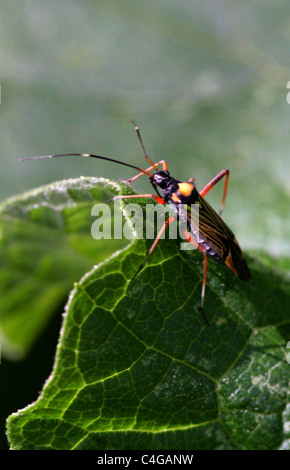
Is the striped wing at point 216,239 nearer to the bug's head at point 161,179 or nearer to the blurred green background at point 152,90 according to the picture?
the bug's head at point 161,179

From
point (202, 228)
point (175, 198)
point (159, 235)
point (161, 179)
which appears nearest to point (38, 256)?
point (161, 179)

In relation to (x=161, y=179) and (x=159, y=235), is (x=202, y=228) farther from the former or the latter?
(x=159, y=235)

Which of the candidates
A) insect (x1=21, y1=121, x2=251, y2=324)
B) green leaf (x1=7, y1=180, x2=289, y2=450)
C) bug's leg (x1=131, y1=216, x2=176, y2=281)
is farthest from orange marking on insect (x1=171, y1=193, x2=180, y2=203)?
green leaf (x1=7, y1=180, x2=289, y2=450)

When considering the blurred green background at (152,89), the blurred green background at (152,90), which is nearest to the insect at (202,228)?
the blurred green background at (152,90)

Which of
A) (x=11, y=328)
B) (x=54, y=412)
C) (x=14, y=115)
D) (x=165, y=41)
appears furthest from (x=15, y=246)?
(x=165, y=41)

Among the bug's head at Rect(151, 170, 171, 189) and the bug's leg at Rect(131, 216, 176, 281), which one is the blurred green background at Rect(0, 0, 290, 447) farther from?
the bug's leg at Rect(131, 216, 176, 281)
